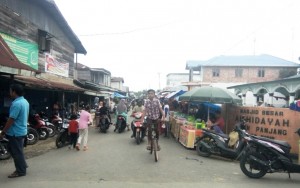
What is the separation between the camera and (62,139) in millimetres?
10625

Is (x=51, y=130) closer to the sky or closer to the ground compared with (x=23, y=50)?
closer to the ground

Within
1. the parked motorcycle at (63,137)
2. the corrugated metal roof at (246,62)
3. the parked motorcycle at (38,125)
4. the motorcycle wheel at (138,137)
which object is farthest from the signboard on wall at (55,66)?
the corrugated metal roof at (246,62)

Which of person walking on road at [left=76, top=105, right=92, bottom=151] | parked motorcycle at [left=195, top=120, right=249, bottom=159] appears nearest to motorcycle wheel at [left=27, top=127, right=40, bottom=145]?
person walking on road at [left=76, top=105, right=92, bottom=151]

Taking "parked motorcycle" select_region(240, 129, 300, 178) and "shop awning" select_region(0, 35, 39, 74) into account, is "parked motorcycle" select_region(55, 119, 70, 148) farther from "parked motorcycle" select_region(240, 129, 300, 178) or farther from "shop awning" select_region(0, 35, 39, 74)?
"parked motorcycle" select_region(240, 129, 300, 178)

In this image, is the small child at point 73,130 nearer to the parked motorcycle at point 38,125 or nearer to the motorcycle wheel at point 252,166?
the parked motorcycle at point 38,125

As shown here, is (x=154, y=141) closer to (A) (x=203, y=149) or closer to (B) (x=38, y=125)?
(A) (x=203, y=149)

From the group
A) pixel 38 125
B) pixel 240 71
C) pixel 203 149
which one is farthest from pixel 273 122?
pixel 240 71

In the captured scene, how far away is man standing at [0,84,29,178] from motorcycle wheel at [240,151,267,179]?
4.88m

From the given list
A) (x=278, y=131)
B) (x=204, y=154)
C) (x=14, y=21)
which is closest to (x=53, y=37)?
(x=14, y=21)

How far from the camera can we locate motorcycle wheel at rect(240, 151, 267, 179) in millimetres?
6708

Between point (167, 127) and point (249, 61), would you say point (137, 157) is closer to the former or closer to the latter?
point (167, 127)

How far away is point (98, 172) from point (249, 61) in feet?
132

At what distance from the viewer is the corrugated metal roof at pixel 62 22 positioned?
632 inches

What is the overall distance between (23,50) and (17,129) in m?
9.00
